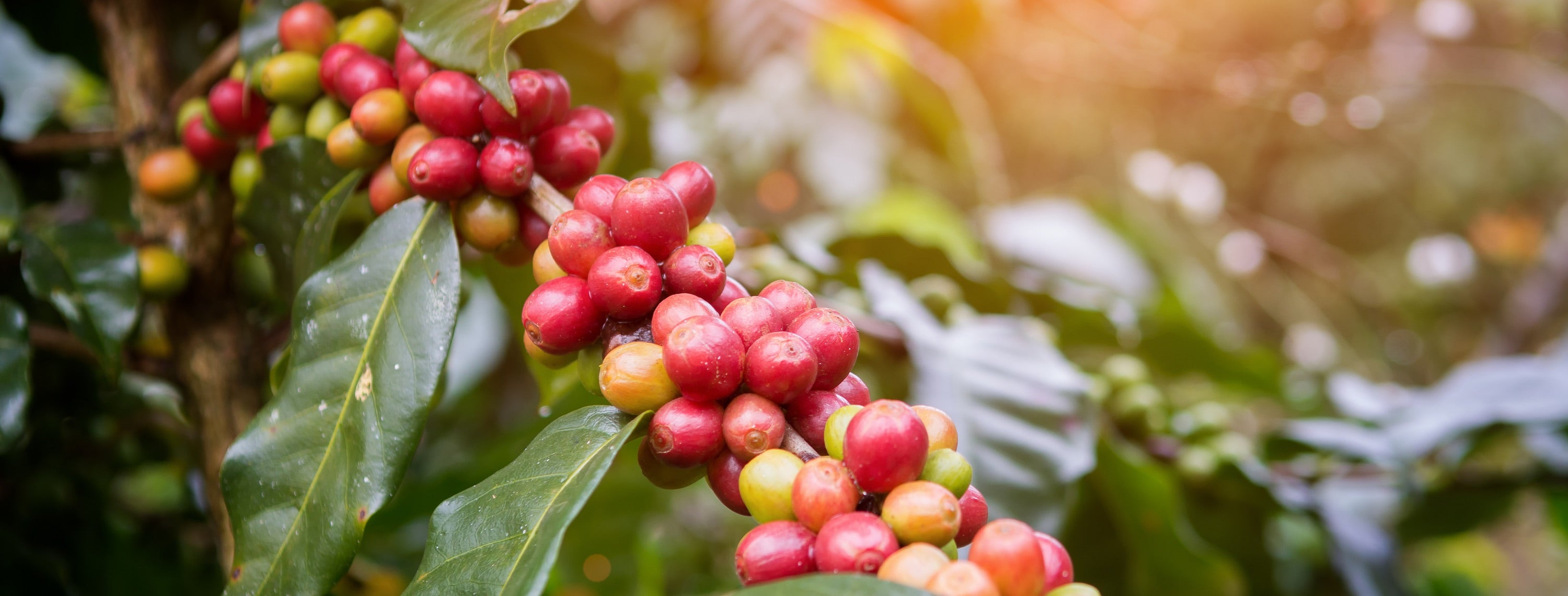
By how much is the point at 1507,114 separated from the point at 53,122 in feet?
15.7

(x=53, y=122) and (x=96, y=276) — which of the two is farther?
(x=53, y=122)

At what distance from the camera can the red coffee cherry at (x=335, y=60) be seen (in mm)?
600

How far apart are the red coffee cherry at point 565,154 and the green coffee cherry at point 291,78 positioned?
0.66ft

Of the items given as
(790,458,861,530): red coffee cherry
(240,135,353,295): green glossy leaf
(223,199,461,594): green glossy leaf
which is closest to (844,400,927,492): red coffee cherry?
(790,458,861,530): red coffee cherry

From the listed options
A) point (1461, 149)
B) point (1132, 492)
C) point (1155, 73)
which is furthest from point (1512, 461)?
point (1461, 149)

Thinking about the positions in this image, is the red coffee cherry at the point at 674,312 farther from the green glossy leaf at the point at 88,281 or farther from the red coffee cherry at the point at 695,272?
the green glossy leaf at the point at 88,281

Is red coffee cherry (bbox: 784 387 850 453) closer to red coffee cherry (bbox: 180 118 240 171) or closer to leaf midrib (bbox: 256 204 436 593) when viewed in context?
leaf midrib (bbox: 256 204 436 593)

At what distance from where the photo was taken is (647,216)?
470 millimetres

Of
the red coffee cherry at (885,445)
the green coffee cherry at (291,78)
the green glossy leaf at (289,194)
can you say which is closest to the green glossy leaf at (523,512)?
the red coffee cherry at (885,445)

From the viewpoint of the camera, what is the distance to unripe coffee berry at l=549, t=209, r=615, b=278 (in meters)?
0.48

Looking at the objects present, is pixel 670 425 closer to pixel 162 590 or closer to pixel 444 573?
pixel 444 573

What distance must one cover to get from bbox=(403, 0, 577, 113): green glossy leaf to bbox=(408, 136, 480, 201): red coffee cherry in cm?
5

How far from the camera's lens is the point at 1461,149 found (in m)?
3.70

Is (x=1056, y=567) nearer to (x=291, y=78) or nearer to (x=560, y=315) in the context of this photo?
(x=560, y=315)
